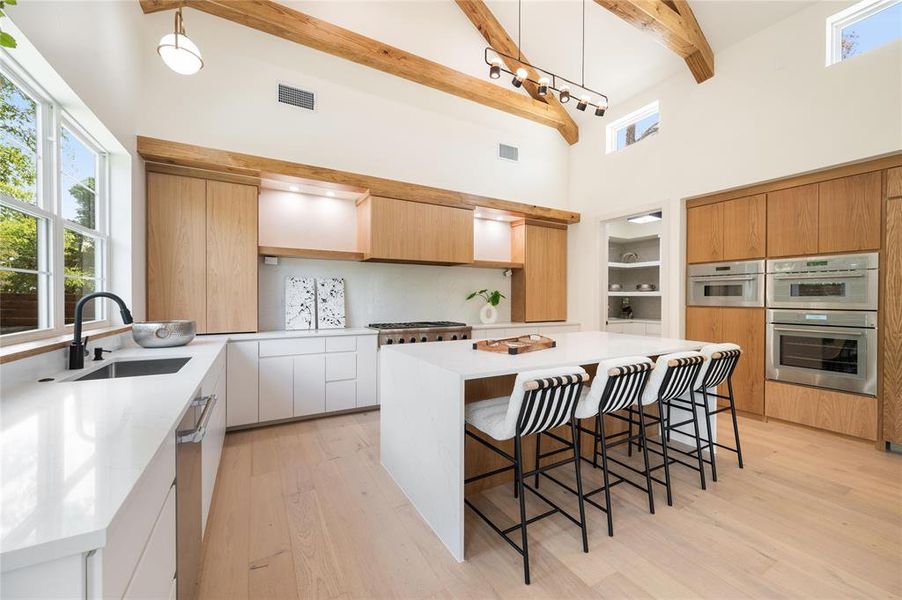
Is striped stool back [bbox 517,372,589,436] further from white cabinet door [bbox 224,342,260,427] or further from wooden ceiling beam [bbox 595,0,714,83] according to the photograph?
wooden ceiling beam [bbox 595,0,714,83]

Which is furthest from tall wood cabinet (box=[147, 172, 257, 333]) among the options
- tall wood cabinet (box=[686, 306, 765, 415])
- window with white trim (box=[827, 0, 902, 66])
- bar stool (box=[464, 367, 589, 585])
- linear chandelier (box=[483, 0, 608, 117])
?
window with white trim (box=[827, 0, 902, 66])

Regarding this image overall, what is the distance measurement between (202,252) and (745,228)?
204 inches

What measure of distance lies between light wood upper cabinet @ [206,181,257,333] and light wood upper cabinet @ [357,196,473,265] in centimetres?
109

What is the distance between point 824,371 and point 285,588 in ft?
14.3

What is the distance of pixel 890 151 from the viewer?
9.20 feet

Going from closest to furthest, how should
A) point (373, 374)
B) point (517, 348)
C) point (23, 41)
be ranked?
1. point (23, 41)
2. point (517, 348)
3. point (373, 374)

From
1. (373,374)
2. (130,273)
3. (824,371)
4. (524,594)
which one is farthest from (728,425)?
(130,273)

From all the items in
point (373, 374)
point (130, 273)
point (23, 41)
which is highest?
point (23, 41)

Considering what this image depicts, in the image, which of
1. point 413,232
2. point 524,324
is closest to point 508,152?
point 413,232

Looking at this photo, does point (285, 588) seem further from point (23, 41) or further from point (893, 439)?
point (893, 439)

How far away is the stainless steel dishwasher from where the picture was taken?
47.7 inches

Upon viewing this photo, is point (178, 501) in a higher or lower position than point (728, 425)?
higher

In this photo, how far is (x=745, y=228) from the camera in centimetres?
371

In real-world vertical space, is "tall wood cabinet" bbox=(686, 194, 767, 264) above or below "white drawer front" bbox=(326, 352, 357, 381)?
above
